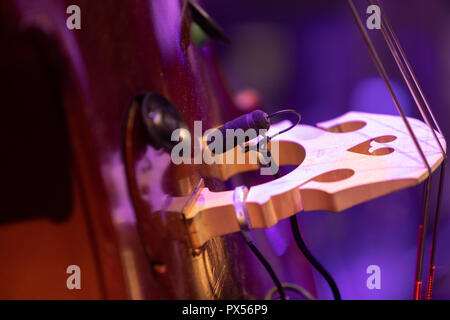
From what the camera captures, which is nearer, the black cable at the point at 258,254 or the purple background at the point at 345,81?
the black cable at the point at 258,254

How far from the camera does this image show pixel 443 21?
34.2 inches

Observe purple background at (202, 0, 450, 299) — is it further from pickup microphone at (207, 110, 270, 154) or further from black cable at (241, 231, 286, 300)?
pickup microphone at (207, 110, 270, 154)

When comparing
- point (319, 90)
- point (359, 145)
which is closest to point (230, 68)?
point (319, 90)

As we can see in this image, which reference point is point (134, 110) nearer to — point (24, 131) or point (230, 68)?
point (24, 131)

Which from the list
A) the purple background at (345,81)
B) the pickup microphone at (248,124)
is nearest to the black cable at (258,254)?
the pickup microphone at (248,124)

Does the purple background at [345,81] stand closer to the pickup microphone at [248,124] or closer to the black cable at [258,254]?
the black cable at [258,254]

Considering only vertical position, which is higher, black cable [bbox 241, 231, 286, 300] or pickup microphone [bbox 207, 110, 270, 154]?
pickup microphone [bbox 207, 110, 270, 154]

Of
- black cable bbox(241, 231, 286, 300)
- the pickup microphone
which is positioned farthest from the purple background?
the pickup microphone

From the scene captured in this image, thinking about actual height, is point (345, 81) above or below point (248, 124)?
above

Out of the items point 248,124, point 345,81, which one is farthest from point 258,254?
point 345,81

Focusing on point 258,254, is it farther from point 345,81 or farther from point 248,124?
point 345,81
